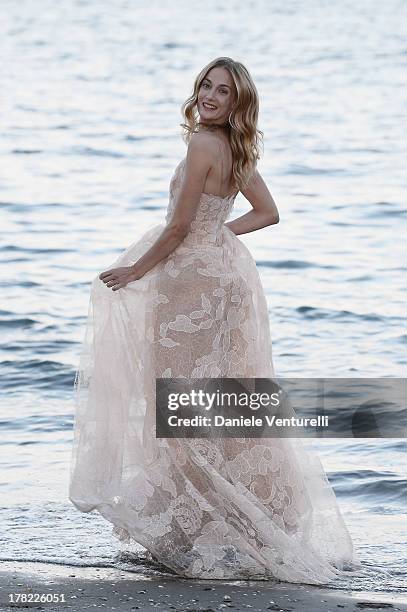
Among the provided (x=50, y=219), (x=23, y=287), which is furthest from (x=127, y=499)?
(x=50, y=219)

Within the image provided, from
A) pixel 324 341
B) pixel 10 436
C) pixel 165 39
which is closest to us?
pixel 10 436

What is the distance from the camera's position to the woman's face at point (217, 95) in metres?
5.02

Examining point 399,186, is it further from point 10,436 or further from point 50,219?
point 10,436

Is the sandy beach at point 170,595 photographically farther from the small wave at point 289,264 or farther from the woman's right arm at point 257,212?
the small wave at point 289,264

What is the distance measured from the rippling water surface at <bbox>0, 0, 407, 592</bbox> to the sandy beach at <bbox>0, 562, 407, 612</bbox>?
24 centimetres

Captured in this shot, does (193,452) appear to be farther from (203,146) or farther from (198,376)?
(203,146)

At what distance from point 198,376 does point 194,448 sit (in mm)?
284

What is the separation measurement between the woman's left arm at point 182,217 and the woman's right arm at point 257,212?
34cm

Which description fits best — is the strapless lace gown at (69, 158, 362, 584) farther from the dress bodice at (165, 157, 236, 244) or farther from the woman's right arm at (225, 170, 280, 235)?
the woman's right arm at (225, 170, 280, 235)

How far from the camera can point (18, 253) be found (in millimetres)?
12266

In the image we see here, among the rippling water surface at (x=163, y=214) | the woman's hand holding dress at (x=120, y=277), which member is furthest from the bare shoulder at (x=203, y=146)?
the rippling water surface at (x=163, y=214)

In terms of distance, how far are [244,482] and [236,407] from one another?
295mm

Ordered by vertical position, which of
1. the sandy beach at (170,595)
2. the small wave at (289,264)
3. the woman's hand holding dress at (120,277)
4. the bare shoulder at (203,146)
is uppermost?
the small wave at (289,264)

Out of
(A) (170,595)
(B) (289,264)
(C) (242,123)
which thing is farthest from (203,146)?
(B) (289,264)
